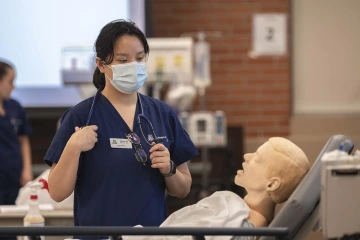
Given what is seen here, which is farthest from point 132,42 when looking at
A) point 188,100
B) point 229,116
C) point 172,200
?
point 229,116

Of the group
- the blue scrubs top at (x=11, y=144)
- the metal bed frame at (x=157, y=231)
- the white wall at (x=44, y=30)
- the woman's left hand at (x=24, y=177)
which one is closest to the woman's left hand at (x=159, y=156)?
the metal bed frame at (x=157, y=231)

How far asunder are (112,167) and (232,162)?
3.99 metres

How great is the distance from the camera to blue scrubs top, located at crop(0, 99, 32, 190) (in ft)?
13.7

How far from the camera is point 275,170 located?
2.01m

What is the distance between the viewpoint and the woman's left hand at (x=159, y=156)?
6.68ft

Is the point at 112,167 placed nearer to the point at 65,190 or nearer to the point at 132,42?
the point at 65,190

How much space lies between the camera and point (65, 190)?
2045mm

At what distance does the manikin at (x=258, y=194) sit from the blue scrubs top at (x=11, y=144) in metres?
2.38

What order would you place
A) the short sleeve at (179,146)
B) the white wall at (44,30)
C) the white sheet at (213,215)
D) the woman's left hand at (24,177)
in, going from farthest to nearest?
the white wall at (44,30)
the woman's left hand at (24,177)
the short sleeve at (179,146)
the white sheet at (213,215)

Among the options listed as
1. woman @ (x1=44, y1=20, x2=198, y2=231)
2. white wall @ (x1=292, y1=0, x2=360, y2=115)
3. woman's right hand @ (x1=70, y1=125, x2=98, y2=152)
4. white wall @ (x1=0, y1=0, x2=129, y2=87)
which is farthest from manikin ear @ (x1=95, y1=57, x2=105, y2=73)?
white wall @ (x1=292, y1=0, x2=360, y2=115)

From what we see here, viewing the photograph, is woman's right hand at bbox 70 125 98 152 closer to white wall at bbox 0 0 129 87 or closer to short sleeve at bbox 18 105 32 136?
short sleeve at bbox 18 105 32 136

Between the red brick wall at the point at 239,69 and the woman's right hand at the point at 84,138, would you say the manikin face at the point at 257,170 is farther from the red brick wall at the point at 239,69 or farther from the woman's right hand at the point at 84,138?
the red brick wall at the point at 239,69

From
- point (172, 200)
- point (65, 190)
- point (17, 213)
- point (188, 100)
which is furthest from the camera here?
point (172, 200)

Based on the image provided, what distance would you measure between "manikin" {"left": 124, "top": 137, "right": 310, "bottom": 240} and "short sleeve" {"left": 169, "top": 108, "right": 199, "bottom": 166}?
23 cm
